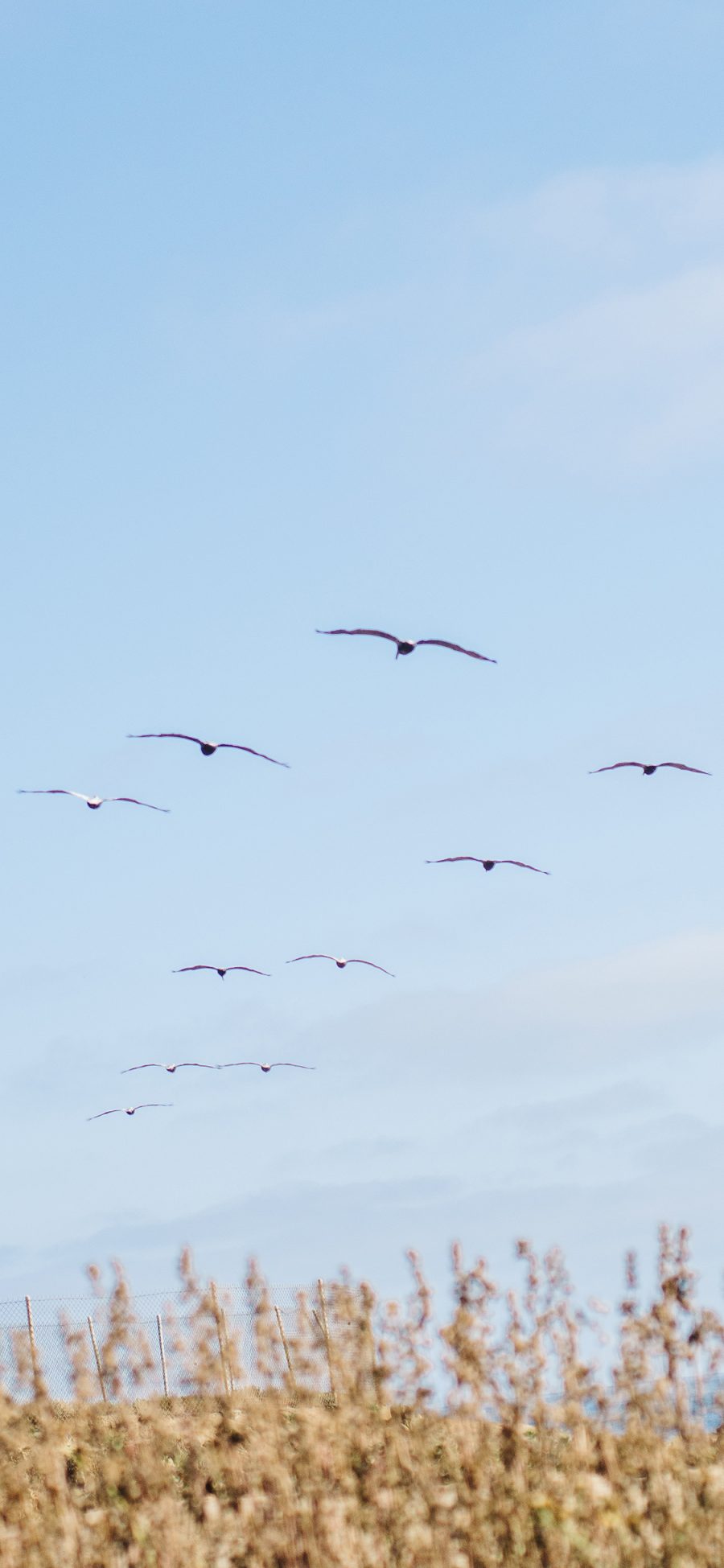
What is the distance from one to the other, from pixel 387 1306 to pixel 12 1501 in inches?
108

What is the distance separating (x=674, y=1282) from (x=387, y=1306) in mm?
1870

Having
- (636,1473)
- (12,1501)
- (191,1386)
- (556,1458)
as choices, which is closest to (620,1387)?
(636,1473)

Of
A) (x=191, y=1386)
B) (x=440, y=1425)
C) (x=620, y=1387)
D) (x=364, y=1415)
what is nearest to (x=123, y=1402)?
(x=191, y=1386)

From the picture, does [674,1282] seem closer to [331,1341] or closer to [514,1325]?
[514,1325]

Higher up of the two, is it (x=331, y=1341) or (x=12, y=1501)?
(x=331, y=1341)

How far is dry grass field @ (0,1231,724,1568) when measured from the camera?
31.4 ft

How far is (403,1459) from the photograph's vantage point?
10172mm

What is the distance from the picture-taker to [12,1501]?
10828 millimetres

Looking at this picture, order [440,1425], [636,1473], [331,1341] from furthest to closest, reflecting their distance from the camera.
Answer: [440,1425]
[331,1341]
[636,1473]

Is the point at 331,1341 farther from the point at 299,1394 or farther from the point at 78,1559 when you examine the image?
the point at 78,1559

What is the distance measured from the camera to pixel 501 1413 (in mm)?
10445

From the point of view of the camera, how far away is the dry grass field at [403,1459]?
9562 mm

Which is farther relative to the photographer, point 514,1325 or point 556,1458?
point 556,1458

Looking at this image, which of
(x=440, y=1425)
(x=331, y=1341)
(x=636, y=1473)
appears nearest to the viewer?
(x=636, y=1473)
